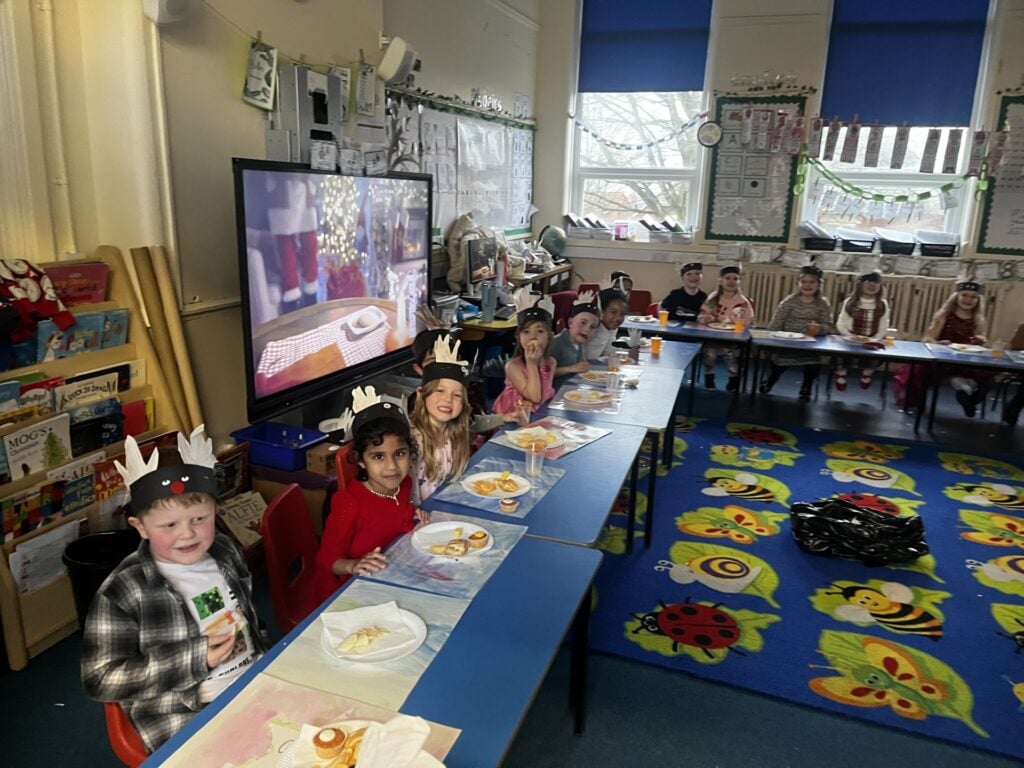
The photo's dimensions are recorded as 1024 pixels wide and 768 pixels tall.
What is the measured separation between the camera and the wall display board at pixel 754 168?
7.02 meters

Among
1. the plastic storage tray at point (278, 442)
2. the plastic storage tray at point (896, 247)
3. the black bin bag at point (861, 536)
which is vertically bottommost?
the black bin bag at point (861, 536)

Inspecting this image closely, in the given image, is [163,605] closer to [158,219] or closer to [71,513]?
[71,513]

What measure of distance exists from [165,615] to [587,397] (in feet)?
7.57

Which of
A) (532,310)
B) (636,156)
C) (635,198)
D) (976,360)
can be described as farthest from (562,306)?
(976,360)

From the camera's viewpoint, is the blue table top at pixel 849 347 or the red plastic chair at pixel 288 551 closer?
the red plastic chair at pixel 288 551

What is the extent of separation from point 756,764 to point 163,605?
5.97 feet

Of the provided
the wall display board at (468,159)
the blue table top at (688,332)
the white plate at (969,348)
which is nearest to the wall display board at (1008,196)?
the white plate at (969,348)

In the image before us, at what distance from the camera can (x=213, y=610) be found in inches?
70.1

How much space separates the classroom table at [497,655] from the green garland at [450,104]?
3.62 meters

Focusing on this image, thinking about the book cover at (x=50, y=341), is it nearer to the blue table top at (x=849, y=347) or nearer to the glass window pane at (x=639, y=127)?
the blue table top at (x=849, y=347)

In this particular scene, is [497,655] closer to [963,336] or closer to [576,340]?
[576,340]

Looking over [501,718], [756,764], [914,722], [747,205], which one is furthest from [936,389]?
[501,718]

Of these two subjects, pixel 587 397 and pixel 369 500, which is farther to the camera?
pixel 587 397

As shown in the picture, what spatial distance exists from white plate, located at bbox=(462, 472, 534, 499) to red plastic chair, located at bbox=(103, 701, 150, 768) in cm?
114
